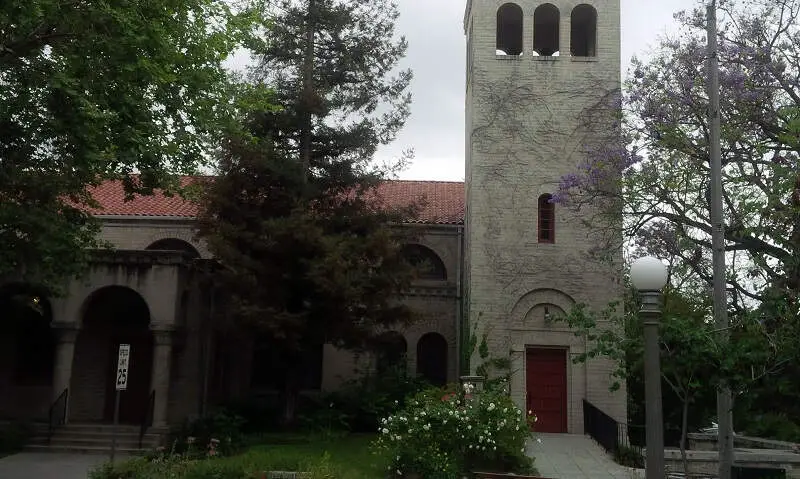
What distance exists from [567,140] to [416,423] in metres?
10.9

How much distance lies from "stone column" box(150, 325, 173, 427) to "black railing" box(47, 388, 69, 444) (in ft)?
7.96

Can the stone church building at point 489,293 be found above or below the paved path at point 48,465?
above

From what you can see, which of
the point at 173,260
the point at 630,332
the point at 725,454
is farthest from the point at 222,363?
the point at 725,454

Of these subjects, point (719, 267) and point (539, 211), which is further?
point (539, 211)

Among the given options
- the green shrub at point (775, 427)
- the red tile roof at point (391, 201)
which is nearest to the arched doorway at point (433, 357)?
the red tile roof at point (391, 201)

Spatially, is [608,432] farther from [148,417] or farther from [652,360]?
[148,417]

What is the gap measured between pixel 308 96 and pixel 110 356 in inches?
414

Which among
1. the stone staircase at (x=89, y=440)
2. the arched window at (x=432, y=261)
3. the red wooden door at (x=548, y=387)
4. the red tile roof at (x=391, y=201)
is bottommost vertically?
the stone staircase at (x=89, y=440)

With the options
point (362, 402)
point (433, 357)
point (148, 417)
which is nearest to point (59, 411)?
point (148, 417)

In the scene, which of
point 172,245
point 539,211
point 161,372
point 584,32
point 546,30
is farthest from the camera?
point 172,245

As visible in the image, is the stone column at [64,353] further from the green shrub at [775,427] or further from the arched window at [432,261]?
the green shrub at [775,427]

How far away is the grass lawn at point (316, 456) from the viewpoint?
1439cm

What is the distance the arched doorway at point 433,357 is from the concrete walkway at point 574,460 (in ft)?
→ 18.8

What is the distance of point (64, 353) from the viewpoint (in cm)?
2262
